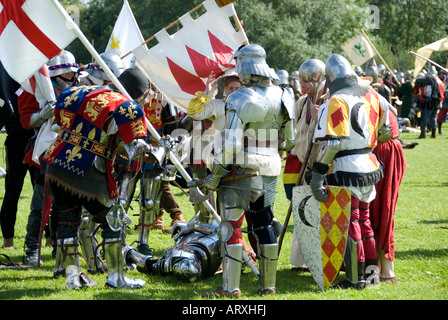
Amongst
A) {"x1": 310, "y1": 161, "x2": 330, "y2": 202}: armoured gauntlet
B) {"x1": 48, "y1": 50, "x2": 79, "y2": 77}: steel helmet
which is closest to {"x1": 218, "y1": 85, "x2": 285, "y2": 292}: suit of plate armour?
{"x1": 310, "y1": 161, "x2": 330, "y2": 202}: armoured gauntlet

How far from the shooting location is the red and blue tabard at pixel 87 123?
4.70m

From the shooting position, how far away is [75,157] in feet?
15.8

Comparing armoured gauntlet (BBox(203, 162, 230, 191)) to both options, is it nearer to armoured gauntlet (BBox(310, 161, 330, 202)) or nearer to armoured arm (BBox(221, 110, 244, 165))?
armoured arm (BBox(221, 110, 244, 165))

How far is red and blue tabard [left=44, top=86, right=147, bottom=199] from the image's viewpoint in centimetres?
470

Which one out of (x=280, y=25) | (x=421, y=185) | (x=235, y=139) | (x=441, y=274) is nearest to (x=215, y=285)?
(x=235, y=139)

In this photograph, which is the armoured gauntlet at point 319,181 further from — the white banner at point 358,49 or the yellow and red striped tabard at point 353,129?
the white banner at point 358,49

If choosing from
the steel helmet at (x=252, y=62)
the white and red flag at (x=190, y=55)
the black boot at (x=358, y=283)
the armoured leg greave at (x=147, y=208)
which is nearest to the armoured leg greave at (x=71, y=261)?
the armoured leg greave at (x=147, y=208)

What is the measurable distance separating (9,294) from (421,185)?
25.4ft

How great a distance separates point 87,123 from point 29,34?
872 millimetres

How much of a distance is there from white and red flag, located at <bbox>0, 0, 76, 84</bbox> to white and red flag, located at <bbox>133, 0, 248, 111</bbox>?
3.23 ft

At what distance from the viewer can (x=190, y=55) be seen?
6.03m

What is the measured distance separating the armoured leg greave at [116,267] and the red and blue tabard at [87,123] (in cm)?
60

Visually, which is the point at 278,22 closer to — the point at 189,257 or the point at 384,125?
the point at 384,125

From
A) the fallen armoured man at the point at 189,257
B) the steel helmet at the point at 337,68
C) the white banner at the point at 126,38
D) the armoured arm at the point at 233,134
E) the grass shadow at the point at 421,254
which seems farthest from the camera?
the white banner at the point at 126,38
